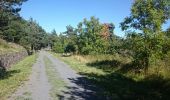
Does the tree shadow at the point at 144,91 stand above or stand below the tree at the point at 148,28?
below

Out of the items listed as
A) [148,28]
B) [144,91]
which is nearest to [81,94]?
[144,91]

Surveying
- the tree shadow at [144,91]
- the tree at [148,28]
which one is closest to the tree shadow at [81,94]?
the tree shadow at [144,91]

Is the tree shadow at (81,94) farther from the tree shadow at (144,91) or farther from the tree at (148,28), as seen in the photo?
the tree at (148,28)

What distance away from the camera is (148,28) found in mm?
21562

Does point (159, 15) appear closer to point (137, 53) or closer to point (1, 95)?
point (137, 53)

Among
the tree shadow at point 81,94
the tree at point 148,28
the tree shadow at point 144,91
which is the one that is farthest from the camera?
the tree at point 148,28

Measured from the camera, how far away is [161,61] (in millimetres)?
21594

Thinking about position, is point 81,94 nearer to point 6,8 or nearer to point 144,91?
point 144,91

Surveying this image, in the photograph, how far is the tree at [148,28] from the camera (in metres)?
21.1

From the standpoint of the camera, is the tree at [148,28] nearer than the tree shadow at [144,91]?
No

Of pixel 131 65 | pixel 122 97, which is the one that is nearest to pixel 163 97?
pixel 122 97

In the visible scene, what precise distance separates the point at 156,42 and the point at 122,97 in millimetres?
8461

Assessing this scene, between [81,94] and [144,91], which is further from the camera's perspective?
[144,91]

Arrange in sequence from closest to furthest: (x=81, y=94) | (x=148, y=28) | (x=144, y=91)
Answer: (x=81, y=94) → (x=144, y=91) → (x=148, y=28)
